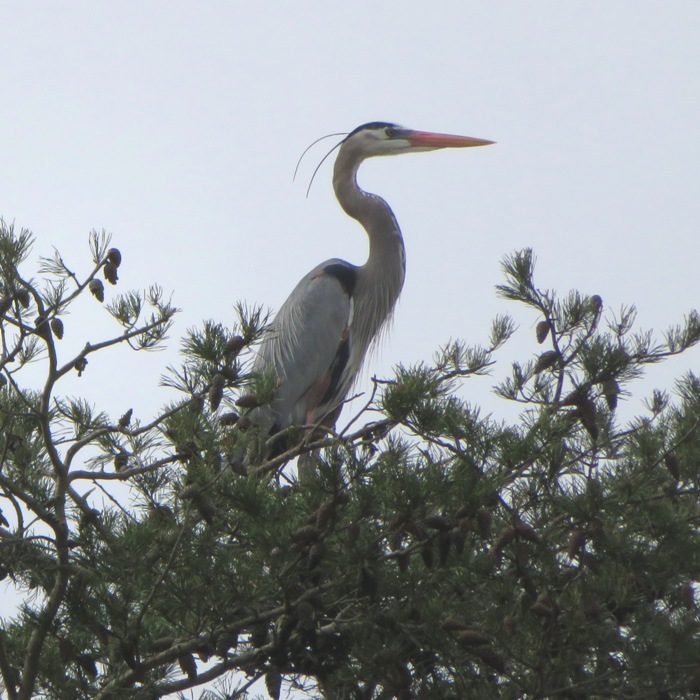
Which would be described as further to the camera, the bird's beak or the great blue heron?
the bird's beak

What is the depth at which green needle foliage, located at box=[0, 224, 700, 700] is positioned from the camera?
77.3 inches

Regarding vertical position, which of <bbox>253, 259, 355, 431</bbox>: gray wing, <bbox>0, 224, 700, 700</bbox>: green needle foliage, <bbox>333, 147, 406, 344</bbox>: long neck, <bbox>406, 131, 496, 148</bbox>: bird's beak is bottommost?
<bbox>0, 224, 700, 700</bbox>: green needle foliage

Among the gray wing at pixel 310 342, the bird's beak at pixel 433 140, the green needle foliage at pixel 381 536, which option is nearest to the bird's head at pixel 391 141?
the bird's beak at pixel 433 140

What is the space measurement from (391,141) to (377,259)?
81cm

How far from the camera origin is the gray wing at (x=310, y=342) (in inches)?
215

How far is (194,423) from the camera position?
2057 millimetres

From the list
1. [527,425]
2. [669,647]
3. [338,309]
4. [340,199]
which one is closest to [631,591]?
[669,647]

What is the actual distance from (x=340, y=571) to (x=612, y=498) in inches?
23.1

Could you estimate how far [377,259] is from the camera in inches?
232

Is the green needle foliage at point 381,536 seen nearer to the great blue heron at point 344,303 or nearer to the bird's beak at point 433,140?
the great blue heron at point 344,303

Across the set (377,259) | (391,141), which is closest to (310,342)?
(377,259)

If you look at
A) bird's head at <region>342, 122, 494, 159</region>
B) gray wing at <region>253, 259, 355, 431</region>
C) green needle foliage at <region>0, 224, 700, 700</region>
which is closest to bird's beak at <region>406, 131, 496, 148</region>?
bird's head at <region>342, 122, 494, 159</region>

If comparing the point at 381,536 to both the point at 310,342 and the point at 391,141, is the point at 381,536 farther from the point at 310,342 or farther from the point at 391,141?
the point at 391,141

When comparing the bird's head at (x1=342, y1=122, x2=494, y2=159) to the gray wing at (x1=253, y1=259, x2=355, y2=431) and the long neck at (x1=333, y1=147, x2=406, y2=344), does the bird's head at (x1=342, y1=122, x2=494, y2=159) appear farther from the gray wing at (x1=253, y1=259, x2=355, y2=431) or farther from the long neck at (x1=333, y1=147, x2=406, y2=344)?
the gray wing at (x1=253, y1=259, x2=355, y2=431)
